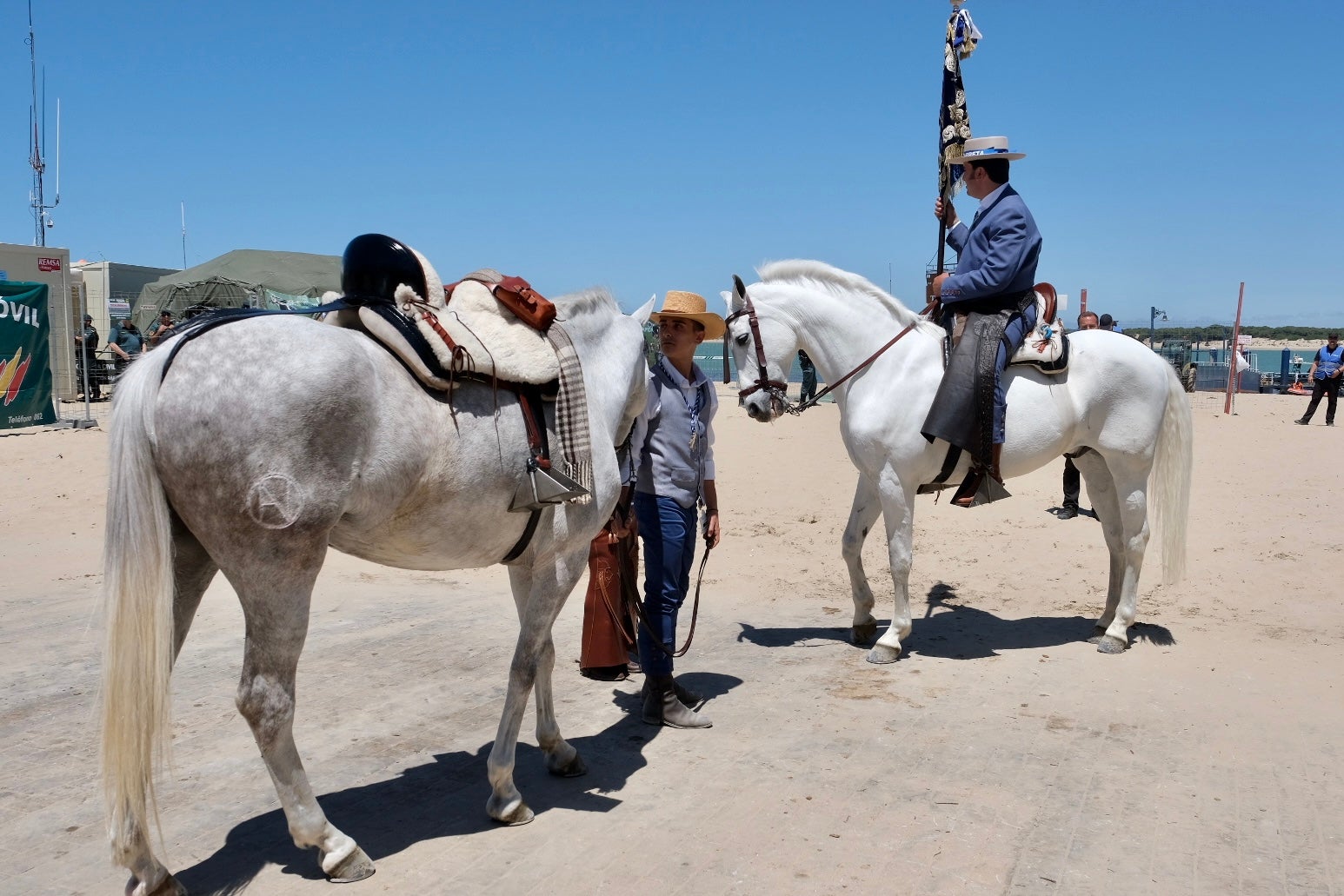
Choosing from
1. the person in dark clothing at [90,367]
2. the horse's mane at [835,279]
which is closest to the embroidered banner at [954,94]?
the horse's mane at [835,279]

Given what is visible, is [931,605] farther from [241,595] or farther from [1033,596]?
[241,595]

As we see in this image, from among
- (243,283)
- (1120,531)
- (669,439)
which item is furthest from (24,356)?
(1120,531)

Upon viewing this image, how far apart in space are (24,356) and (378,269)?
1310cm

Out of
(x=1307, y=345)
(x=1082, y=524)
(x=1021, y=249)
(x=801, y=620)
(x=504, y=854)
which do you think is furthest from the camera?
(x=1307, y=345)

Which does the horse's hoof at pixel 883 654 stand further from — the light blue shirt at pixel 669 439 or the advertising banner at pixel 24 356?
the advertising banner at pixel 24 356

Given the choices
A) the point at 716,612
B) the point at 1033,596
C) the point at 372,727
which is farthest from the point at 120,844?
the point at 1033,596

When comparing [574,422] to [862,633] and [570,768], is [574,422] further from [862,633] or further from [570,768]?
[862,633]

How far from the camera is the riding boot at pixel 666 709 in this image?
16.3ft

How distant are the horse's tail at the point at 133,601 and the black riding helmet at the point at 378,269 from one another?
0.78 meters

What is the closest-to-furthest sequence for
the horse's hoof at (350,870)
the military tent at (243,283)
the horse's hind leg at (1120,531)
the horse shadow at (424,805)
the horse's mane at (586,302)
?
the horse's hoof at (350,870), the horse shadow at (424,805), the horse's mane at (586,302), the horse's hind leg at (1120,531), the military tent at (243,283)

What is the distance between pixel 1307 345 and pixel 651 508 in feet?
346

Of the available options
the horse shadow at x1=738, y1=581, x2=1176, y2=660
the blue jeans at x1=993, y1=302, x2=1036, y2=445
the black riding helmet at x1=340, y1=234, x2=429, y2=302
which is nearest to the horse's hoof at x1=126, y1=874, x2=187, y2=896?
the black riding helmet at x1=340, y1=234, x2=429, y2=302

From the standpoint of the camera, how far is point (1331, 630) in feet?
21.7

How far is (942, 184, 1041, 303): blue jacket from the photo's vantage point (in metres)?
5.91
